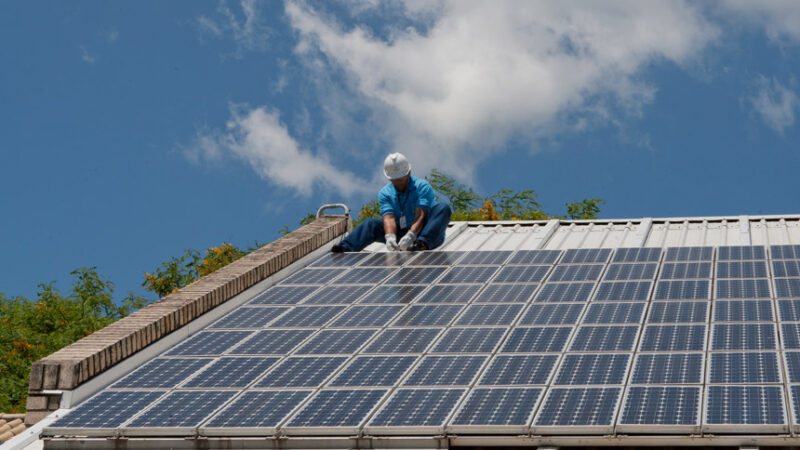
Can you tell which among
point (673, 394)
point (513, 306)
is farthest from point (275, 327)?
point (673, 394)

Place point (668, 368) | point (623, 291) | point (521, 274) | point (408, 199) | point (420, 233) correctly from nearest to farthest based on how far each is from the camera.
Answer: point (668, 368) → point (623, 291) → point (521, 274) → point (420, 233) → point (408, 199)

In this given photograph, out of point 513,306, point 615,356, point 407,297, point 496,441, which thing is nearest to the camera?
point 496,441

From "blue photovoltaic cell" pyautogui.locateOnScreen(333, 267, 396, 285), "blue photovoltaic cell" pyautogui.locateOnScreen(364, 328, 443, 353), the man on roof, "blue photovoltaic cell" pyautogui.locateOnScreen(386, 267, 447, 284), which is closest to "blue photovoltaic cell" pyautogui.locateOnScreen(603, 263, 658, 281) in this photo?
"blue photovoltaic cell" pyautogui.locateOnScreen(386, 267, 447, 284)

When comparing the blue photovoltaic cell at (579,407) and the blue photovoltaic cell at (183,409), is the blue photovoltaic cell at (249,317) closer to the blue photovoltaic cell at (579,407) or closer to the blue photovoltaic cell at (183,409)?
the blue photovoltaic cell at (183,409)

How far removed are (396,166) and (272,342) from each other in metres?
6.89

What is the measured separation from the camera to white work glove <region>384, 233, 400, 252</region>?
20.6m

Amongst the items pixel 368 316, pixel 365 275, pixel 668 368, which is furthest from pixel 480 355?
pixel 365 275

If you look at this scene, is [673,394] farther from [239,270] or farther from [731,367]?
[239,270]

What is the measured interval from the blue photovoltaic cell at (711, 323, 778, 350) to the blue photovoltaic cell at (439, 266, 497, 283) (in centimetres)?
479

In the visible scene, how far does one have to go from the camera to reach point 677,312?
14555 mm

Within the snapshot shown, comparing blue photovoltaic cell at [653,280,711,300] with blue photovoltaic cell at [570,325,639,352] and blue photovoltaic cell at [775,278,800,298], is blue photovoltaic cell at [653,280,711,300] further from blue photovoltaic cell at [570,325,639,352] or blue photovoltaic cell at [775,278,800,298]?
blue photovoltaic cell at [570,325,639,352]

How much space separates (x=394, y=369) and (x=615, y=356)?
8.96 ft

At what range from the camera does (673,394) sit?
11.5 meters

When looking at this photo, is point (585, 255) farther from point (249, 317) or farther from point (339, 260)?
point (249, 317)
